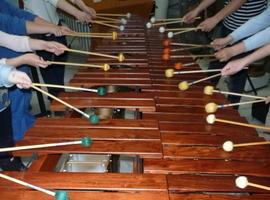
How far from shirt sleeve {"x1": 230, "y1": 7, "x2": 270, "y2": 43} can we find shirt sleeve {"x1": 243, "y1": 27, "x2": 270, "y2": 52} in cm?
34

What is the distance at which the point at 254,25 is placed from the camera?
289cm

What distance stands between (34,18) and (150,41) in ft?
3.98

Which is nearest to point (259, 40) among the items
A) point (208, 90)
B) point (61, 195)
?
point (208, 90)

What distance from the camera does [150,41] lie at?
3.70 m

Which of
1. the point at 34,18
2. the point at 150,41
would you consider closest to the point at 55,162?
the point at 34,18

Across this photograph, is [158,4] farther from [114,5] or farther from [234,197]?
[234,197]

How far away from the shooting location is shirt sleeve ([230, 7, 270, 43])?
2.80 meters

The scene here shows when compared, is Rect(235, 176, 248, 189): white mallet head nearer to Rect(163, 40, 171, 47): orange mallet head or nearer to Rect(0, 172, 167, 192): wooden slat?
Rect(0, 172, 167, 192): wooden slat

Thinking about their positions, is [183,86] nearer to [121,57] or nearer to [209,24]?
[121,57]

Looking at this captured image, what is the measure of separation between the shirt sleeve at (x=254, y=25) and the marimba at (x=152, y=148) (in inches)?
30.1

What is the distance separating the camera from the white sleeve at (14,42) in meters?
2.43

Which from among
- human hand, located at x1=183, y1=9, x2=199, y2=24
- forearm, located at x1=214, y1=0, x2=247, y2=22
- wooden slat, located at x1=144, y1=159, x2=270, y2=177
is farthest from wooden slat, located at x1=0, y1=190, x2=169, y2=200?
human hand, located at x1=183, y1=9, x2=199, y2=24

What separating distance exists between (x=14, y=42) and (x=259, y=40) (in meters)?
1.79

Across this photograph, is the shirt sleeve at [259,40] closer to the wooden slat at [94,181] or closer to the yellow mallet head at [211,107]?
the yellow mallet head at [211,107]
